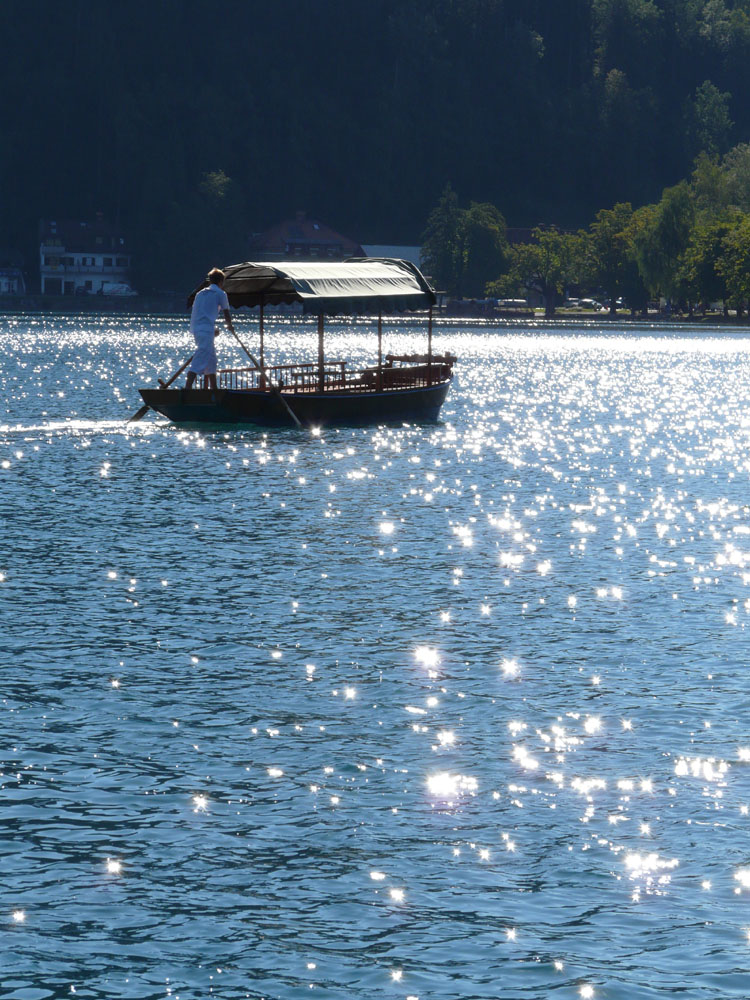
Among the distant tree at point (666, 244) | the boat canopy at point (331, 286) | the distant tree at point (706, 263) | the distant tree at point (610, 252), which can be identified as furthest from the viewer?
the distant tree at point (610, 252)

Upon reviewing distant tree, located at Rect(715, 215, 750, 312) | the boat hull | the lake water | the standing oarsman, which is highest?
distant tree, located at Rect(715, 215, 750, 312)

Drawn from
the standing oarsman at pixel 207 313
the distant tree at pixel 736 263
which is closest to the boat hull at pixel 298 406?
the standing oarsman at pixel 207 313

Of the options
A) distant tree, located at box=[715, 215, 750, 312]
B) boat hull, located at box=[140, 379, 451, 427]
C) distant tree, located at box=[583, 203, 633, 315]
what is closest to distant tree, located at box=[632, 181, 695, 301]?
distant tree, located at box=[583, 203, 633, 315]

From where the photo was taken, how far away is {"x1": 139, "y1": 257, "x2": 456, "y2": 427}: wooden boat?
46.8 meters

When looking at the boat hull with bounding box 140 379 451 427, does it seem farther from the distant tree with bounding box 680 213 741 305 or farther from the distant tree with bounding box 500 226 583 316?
the distant tree with bounding box 500 226 583 316

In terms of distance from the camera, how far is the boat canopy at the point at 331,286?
4800 centimetres

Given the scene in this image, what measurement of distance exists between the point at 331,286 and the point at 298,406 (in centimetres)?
414

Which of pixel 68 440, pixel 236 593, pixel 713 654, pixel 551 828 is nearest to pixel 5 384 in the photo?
pixel 68 440

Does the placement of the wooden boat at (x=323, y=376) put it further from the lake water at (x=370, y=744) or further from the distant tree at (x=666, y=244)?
the distant tree at (x=666, y=244)

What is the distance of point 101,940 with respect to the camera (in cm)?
1071

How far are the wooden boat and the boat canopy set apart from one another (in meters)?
0.03

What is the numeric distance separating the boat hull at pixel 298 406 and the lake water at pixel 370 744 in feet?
29.6

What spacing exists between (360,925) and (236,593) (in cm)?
1224

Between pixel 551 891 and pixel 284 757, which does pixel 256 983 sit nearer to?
pixel 551 891
